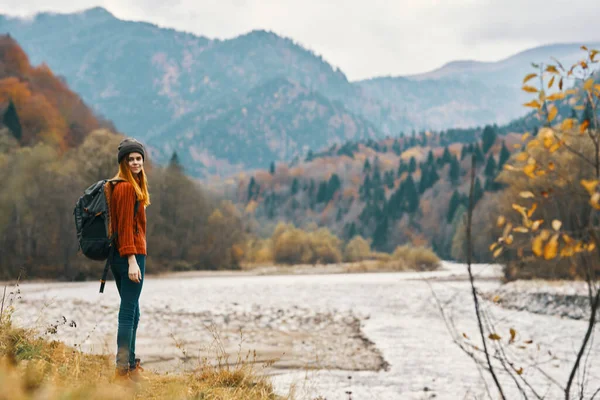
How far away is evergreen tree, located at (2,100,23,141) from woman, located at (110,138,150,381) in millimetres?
51646

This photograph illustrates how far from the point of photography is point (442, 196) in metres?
122

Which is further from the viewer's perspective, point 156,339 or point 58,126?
point 58,126

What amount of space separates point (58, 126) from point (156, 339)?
51.8 m

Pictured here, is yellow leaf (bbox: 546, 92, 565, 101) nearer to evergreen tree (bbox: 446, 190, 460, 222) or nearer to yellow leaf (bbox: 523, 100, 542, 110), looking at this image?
yellow leaf (bbox: 523, 100, 542, 110)

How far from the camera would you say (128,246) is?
585 centimetres

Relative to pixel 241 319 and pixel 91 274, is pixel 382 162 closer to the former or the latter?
pixel 91 274

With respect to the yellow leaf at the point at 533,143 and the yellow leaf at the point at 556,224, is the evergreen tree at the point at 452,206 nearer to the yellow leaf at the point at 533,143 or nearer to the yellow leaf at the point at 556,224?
the yellow leaf at the point at 533,143

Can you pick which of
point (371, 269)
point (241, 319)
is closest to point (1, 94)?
point (371, 269)

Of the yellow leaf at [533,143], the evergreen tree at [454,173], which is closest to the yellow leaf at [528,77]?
the yellow leaf at [533,143]

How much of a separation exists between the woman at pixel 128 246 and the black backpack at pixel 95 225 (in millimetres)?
81

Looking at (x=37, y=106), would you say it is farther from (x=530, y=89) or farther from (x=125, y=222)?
(x=530, y=89)

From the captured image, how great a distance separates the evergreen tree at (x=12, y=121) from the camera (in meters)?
53.3

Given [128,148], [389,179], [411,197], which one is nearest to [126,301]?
[128,148]

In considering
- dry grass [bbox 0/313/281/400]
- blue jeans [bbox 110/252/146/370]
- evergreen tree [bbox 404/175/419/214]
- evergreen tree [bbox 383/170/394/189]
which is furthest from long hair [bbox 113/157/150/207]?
evergreen tree [bbox 383/170/394/189]
